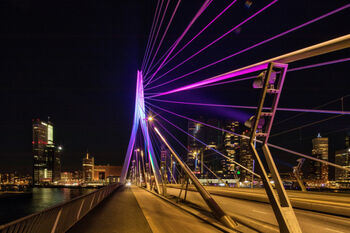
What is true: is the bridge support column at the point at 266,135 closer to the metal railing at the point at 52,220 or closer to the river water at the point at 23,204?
the metal railing at the point at 52,220

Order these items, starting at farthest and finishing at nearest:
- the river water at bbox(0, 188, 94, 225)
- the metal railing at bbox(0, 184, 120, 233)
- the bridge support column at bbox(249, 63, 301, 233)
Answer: the river water at bbox(0, 188, 94, 225) → the bridge support column at bbox(249, 63, 301, 233) → the metal railing at bbox(0, 184, 120, 233)

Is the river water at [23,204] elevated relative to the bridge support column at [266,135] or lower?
lower

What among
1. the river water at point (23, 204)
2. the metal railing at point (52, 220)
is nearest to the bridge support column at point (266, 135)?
the metal railing at point (52, 220)

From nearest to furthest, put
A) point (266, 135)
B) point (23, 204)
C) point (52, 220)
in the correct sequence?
point (266, 135) < point (52, 220) < point (23, 204)

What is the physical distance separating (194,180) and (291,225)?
6791mm

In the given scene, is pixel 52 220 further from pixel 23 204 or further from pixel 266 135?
pixel 23 204

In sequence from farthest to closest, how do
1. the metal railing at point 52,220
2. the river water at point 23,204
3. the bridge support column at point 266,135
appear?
the river water at point 23,204, the bridge support column at point 266,135, the metal railing at point 52,220

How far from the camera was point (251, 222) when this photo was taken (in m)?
10.5

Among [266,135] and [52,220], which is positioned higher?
[266,135]

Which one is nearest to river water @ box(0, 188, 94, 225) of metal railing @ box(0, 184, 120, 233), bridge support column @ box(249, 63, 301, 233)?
metal railing @ box(0, 184, 120, 233)

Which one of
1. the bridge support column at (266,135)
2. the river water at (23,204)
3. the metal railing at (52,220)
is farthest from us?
the river water at (23,204)

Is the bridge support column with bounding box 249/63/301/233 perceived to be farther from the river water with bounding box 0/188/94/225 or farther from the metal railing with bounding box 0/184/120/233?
the river water with bounding box 0/188/94/225

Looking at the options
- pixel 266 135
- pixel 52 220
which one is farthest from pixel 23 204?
pixel 266 135

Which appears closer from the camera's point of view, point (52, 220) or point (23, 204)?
point (52, 220)
